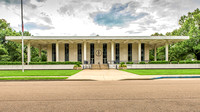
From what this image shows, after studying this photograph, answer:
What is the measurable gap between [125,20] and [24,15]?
33661 millimetres

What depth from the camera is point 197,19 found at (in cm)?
3428

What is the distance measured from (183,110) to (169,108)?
41 centimetres

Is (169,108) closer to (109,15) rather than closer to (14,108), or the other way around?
(14,108)

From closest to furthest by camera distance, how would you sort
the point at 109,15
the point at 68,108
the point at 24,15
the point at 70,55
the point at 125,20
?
the point at 68,108 < the point at 24,15 < the point at 70,55 < the point at 125,20 < the point at 109,15

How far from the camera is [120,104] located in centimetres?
456

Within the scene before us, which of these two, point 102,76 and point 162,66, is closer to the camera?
point 102,76

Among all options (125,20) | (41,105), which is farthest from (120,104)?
(125,20)

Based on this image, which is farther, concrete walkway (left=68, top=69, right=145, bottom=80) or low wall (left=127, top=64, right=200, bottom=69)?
low wall (left=127, top=64, right=200, bottom=69)

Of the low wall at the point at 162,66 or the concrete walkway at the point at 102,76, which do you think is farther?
the low wall at the point at 162,66

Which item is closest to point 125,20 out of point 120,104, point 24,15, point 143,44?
point 143,44

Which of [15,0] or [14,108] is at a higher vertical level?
[15,0]

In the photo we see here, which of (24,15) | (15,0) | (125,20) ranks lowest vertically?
(24,15)

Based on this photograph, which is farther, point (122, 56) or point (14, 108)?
point (122, 56)

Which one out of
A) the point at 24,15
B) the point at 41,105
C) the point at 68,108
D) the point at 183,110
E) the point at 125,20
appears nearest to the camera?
the point at 183,110
